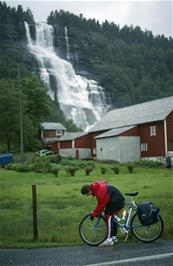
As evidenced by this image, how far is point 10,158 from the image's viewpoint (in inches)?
1863

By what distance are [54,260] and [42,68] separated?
5406 inches

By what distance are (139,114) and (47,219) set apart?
47036 millimetres

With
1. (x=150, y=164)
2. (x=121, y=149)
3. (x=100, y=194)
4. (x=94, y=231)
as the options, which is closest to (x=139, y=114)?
(x=121, y=149)

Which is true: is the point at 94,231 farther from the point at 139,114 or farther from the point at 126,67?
the point at 126,67

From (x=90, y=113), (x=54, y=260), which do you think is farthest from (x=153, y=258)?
(x=90, y=113)

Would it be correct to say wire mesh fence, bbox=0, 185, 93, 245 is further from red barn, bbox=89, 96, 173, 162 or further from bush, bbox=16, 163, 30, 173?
red barn, bbox=89, 96, 173, 162

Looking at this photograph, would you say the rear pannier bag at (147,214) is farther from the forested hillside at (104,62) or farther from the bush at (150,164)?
the forested hillside at (104,62)

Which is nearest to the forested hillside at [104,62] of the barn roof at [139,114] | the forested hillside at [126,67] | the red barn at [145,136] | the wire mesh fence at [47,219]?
the forested hillside at [126,67]

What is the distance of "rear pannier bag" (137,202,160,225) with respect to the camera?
9867 millimetres

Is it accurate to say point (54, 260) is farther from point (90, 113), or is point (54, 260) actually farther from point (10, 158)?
point (90, 113)

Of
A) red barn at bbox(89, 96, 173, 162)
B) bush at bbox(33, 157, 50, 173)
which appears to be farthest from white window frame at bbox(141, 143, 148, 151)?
bush at bbox(33, 157, 50, 173)

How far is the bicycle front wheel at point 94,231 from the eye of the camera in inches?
395

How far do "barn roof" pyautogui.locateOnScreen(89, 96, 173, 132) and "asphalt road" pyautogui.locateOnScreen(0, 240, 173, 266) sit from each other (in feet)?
144

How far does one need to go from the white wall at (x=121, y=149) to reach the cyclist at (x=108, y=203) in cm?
4371
